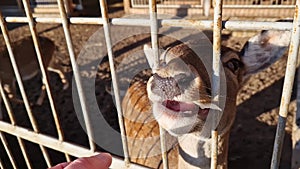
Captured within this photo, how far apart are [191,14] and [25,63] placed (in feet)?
10.4

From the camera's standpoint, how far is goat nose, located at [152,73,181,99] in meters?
1.33

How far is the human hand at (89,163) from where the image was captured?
104 centimetres

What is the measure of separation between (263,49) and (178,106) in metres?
0.64

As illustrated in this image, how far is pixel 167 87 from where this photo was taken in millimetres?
1332

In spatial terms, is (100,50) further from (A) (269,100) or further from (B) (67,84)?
(A) (269,100)

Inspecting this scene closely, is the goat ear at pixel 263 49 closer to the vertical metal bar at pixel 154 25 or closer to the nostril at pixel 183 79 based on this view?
the nostril at pixel 183 79

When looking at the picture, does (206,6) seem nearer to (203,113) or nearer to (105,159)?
(203,113)

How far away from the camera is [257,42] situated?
1.80 m

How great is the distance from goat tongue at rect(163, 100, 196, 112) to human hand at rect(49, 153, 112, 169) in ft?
1.17

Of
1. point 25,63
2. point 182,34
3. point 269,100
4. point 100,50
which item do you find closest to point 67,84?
point 25,63

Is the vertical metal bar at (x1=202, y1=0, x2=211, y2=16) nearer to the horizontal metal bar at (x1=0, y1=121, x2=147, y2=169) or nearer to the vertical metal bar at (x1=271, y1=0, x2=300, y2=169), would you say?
the horizontal metal bar at (x1=0, y1=121, x2=147, y2=169)

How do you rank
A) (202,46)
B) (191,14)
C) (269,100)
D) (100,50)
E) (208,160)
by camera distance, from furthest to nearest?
(191,14), (100,50), (269,100), (208,160), (202,46)

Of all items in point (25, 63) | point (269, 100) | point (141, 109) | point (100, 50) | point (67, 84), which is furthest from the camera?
point (100, 50)

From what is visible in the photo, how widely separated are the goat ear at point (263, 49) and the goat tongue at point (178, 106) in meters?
0.59
